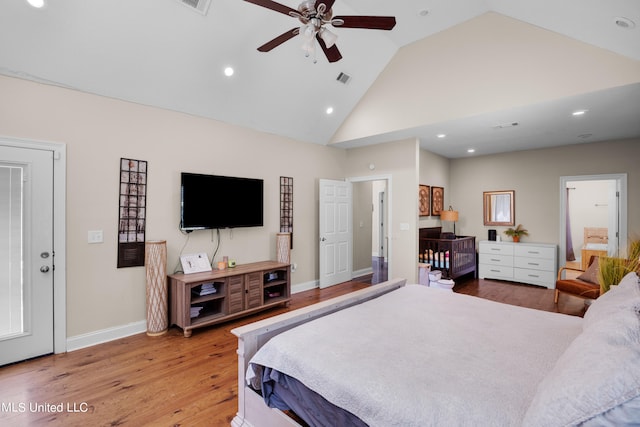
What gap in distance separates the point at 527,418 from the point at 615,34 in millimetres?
3312

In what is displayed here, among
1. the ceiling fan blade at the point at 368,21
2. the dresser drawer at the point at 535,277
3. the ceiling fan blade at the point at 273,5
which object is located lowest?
the dresser drawer at the point at 535,277

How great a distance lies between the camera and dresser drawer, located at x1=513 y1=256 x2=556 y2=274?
17.3 ft

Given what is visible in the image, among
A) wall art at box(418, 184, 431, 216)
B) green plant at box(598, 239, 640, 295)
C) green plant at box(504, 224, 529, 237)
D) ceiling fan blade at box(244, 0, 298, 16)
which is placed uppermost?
ceiling fan blade at box(244, 0, 298, 16)

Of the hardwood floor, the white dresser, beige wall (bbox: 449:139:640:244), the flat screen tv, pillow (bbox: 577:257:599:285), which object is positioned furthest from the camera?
the white dresser

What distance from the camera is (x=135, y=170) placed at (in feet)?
10.8

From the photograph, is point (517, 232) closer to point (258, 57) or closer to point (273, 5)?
point (258, 57)

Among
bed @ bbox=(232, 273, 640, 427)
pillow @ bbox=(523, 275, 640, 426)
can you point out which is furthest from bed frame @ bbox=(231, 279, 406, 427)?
pillow @ bbox=(523, 275, 640, 426)

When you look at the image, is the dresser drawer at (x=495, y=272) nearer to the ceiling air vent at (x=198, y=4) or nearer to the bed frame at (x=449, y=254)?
the bed frame at (x=449, y=254)

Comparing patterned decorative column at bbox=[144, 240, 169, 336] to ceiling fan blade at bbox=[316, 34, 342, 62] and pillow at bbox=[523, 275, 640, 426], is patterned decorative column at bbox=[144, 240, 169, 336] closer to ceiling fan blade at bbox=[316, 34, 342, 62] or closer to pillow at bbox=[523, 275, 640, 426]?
ceiling fan blade at bbox=[316, 34, 342, 62]

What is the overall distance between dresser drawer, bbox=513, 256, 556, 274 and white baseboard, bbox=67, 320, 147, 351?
610 cm

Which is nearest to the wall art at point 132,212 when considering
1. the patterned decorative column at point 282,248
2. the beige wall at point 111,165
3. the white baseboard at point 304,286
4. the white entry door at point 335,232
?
the beige wall at point 111,165

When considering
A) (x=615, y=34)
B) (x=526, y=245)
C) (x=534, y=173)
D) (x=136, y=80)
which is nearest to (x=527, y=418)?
(x=615, y=34)

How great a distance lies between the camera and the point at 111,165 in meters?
3.13

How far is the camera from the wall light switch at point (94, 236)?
3015 mm
